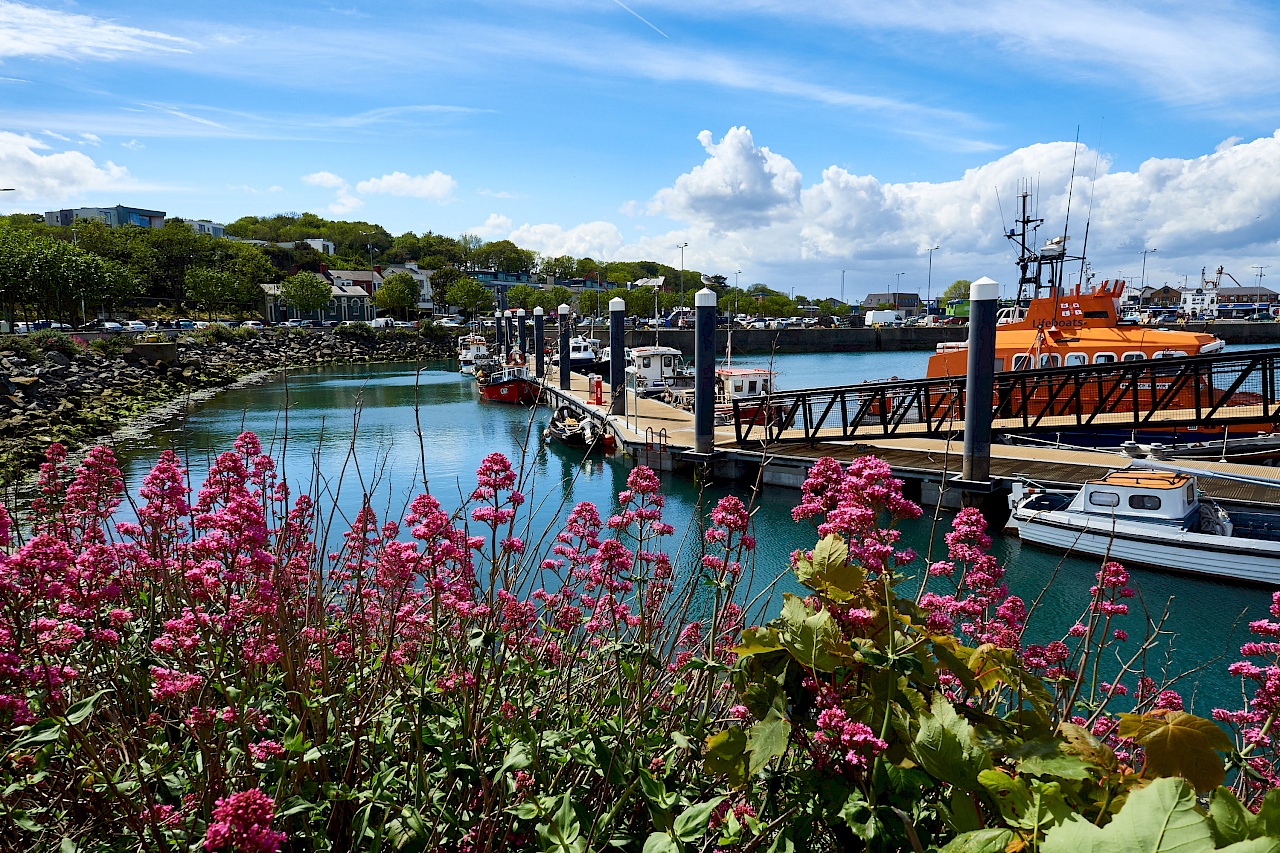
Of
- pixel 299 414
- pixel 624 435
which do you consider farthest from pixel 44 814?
pixel 299 414

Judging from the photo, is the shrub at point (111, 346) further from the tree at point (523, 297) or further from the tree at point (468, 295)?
the tree at point (523, 297)

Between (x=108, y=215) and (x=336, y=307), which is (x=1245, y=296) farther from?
(x=108, y=215)

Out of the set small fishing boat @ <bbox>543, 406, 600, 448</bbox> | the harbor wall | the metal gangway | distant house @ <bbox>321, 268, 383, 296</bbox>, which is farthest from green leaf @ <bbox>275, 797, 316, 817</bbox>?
distant house @ <bbox>321, 268, 383, 296</bbox>

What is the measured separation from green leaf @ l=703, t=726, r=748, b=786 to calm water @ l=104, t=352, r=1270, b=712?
1.29 meters

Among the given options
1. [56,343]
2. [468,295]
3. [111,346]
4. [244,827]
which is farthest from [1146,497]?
[468,295]

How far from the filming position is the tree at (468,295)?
9900 centimetres

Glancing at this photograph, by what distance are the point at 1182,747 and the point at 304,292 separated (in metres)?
89.4

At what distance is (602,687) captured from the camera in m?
3.29

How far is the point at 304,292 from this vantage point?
270ft

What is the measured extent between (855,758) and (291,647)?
192 centimetres

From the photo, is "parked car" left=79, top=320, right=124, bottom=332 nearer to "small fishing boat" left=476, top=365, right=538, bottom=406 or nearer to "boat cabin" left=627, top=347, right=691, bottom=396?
"small fishing boat" left=476, top=365, right=538, bottom=406

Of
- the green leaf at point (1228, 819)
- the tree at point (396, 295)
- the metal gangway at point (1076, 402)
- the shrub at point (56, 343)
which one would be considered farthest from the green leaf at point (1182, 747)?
the tree at point (396, 295)

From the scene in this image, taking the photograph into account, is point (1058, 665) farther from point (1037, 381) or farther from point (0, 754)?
point (1037, 381)

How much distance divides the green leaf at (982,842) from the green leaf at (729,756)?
0.54m
